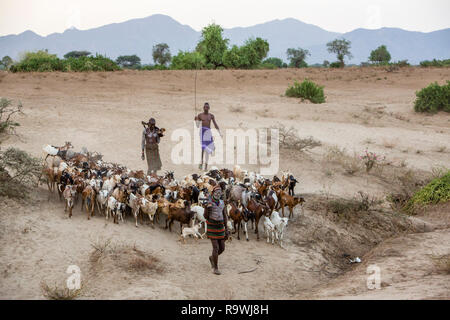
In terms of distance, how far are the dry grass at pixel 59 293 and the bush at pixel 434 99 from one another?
67.4 ft

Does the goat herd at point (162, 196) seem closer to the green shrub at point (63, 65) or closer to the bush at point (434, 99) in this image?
the bush at point (434, 99)

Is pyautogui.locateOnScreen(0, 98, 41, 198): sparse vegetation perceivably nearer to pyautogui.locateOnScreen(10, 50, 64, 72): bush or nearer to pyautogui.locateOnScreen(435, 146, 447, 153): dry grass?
pyautogui.locateOnScreen(435, 146, 447, 153): dry grass

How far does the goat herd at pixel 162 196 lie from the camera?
738 centimetres

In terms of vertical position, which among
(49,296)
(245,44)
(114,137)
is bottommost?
(49,296)

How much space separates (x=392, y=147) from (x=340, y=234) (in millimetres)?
7954

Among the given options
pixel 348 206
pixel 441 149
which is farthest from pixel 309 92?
pixel 348 206

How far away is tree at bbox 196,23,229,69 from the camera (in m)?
41.4

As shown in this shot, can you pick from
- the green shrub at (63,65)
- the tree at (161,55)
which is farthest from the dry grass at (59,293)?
the tree at (161,55)

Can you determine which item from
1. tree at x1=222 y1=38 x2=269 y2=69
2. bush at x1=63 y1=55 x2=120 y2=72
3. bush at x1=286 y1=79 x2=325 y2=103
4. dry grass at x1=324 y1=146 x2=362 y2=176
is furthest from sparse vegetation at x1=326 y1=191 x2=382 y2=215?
tree at x1=222 y1=38 x2=269 y2=69

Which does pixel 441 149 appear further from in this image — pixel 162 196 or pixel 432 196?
pixel 162 196

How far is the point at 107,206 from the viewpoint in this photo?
290 inches

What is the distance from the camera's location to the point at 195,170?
11.6m
